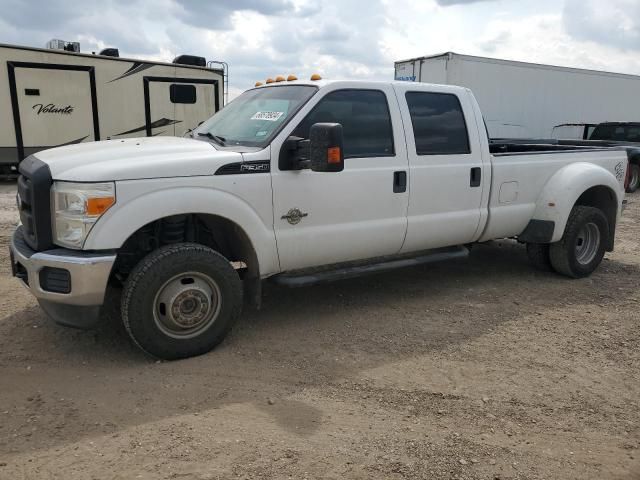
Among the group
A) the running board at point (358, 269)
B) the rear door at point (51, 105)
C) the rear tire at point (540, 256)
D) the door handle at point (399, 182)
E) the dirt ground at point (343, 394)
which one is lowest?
the dirt ground at point (343, 394)

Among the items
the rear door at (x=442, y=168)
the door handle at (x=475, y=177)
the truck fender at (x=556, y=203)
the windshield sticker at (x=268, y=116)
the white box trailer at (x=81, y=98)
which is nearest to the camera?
the windshield sticker at (x=268, y=116)

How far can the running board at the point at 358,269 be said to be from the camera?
4.36 m

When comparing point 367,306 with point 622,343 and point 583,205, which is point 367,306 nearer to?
point 622,343

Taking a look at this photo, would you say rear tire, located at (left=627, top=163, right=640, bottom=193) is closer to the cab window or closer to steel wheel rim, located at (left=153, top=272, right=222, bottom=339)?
the cab window

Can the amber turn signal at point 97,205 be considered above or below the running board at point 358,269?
above

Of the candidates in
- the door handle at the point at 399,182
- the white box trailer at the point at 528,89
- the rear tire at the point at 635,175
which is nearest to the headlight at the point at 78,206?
the door handle at the point at 399,182

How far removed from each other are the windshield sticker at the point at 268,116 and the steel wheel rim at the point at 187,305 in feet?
4.36

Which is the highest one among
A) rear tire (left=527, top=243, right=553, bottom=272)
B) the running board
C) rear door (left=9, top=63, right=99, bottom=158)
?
rear door (left=9, top=63, right=99, bottom=158)

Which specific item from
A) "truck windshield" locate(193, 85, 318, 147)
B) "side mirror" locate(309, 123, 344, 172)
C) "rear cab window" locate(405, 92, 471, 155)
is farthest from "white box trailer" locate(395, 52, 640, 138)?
"side mirror" locate(309, 123, 344, 172)

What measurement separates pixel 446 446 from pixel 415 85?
3143 mm

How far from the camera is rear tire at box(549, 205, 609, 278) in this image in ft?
19.5

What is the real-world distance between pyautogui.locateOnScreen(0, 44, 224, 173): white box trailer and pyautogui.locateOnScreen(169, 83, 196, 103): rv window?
2.7 inches

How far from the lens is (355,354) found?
4.07 meters

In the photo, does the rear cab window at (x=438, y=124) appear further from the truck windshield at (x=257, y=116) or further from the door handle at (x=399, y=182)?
the truck windshield at (x=257, y=116)
